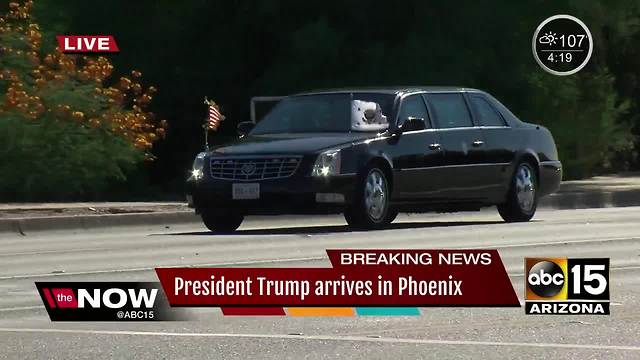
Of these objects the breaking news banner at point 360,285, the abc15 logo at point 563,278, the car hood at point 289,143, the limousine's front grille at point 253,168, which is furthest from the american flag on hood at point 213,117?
the abc15 logo at point 563,278

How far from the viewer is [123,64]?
35.5 meters

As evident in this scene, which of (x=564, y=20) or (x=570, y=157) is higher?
(x=564, y=20)

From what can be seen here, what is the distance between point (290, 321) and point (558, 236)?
859 centimetres

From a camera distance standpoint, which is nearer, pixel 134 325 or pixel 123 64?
pixel 134 325

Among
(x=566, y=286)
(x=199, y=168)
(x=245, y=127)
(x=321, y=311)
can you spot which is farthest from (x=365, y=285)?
(x=245, y=127)

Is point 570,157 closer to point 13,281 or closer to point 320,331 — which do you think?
point 13,281

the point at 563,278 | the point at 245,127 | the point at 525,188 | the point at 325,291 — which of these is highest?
the point at 563,278

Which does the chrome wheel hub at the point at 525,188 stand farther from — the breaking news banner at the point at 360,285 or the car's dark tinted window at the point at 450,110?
the breaking news banner at the point at 360,285

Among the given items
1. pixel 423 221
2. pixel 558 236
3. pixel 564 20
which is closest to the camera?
pixel 558 236

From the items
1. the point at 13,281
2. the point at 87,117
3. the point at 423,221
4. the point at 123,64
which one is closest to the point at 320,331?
the point at 13,281

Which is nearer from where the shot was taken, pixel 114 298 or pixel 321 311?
pixel 114 298

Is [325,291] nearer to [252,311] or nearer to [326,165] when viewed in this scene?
[252,311]

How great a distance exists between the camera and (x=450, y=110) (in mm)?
21938

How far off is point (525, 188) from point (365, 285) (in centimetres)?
1141
